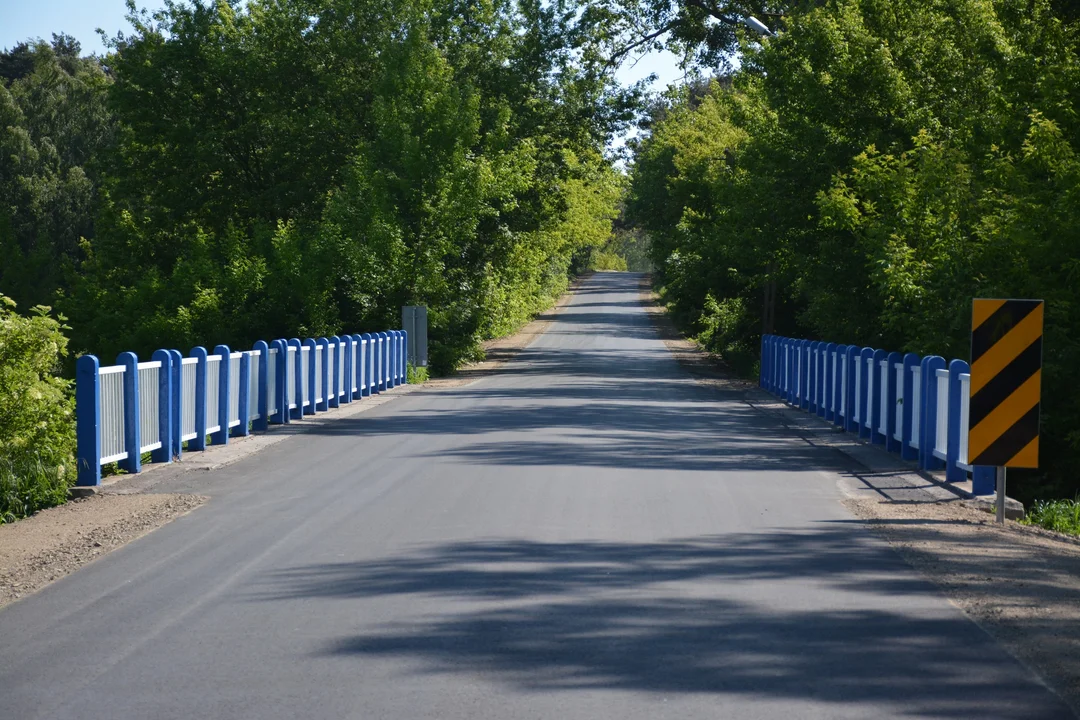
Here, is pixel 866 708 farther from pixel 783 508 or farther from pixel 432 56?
pixel 432 56

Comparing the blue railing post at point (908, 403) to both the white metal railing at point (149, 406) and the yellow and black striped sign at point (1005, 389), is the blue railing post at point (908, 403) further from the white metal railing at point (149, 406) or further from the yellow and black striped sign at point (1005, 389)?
the white metal railing at point (149, 406)

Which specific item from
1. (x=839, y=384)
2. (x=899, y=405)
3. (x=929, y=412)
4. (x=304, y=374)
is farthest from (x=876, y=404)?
(x=304, y=374)

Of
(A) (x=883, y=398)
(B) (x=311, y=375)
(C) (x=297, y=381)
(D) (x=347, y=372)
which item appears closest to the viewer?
(A) (x=883, y=398)

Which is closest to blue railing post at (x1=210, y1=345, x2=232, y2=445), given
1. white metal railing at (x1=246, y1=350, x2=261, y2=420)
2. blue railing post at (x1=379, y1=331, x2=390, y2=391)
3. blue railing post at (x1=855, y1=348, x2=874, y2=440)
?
white metal railing at (x1=246, y1=350, x2=261, y2=420)

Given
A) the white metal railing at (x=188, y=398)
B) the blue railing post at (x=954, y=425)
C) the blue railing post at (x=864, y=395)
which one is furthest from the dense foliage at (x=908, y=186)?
the white metal railing at (x=188, y=398)

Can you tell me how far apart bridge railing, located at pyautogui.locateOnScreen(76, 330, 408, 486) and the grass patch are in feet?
28.0

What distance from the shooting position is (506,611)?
7.41 m

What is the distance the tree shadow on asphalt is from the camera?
237 inches

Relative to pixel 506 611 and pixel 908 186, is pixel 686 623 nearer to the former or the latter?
pixel 506 611

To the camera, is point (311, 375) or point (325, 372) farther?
point (325, 372)

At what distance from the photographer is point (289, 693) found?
584 centimetres

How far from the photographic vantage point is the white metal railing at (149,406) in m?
14.2

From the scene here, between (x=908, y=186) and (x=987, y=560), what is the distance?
13621 millimetres

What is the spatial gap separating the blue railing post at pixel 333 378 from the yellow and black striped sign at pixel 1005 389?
50.9 ft
